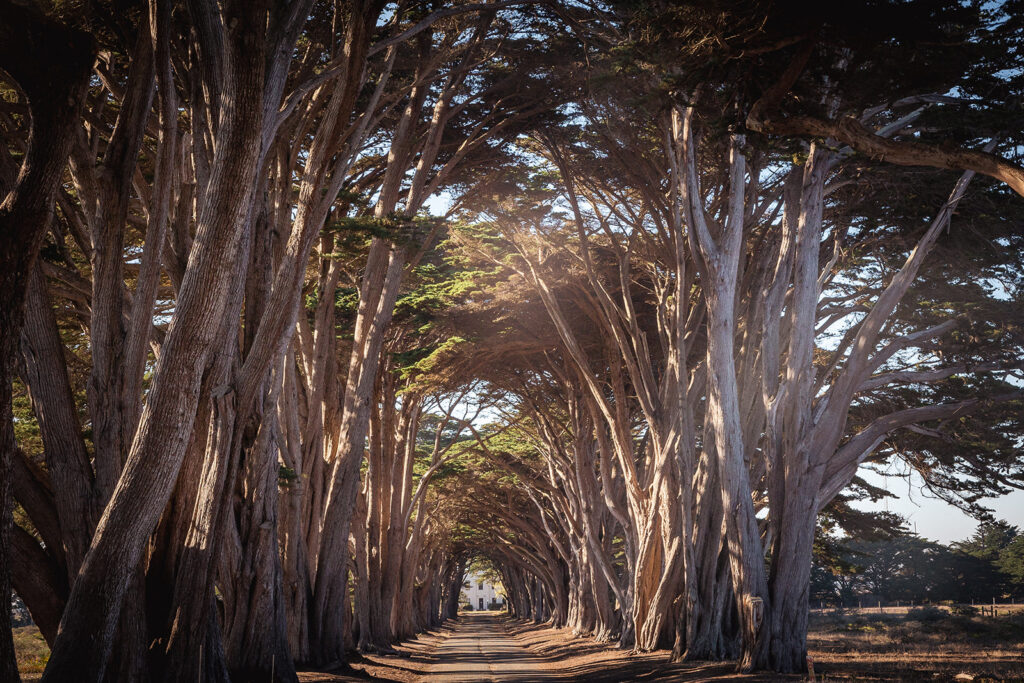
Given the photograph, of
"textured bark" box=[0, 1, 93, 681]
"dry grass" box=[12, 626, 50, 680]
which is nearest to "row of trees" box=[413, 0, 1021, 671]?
"textured bark" box=[0, 1, 93, 681]

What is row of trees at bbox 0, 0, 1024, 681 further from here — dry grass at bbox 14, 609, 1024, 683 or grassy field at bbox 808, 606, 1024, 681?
grassy field at bbox 808, 606, 1024, 681

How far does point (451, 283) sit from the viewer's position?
1734 centimetres

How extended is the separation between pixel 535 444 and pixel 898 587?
52838 millimetres

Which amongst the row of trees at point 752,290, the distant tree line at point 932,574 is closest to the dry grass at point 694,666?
the row of trees at point 752,290

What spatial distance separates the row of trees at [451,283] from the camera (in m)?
6.27

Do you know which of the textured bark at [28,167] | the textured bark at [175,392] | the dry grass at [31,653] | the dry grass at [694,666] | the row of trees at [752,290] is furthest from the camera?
the dry grass at [31,653]

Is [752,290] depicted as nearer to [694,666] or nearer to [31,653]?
[694,666]

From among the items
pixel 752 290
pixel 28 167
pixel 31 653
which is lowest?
pixel 31 653

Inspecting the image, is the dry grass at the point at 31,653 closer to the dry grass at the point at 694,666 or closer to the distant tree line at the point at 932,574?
the dry grass at the point at 694,666

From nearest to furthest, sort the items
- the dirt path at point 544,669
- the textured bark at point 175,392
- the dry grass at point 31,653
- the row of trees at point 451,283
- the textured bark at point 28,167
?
the textured bark at point 28,167 → the textured bark at point 175,392 → the row of trees at point 451,283 → the dirt path at point 544,669 → the dry grass at point 31,653

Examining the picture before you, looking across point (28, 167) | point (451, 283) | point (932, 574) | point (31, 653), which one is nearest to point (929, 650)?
point (451, 283)

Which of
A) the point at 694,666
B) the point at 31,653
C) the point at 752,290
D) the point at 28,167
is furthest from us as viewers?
the point at 31,653

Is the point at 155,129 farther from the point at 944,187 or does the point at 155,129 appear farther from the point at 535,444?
the point at 535,444

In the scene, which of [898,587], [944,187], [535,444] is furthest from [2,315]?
[898,587]
